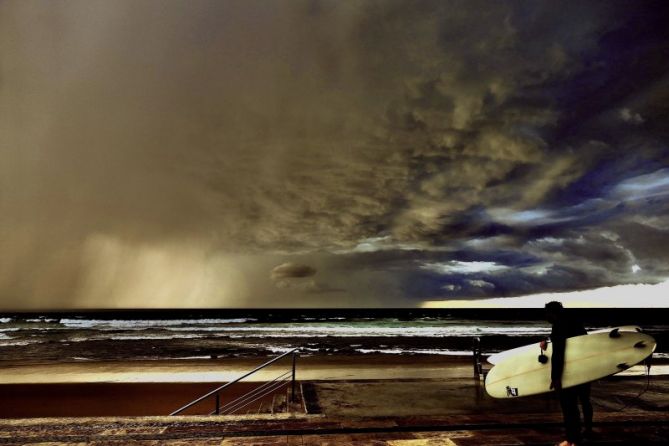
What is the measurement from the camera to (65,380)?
15.5m

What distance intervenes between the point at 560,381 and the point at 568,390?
0.41 feet

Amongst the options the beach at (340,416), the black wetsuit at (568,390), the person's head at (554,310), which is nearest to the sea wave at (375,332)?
the beach at (340,416)

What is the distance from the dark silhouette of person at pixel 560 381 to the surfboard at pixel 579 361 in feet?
0.37

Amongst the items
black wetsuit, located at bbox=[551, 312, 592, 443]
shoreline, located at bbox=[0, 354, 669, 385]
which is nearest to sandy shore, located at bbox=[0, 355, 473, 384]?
shoreline, located at bbox=[0, 354, 669, 385]

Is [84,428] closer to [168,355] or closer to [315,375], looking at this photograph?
[315,375]

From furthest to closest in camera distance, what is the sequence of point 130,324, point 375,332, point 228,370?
point 130,324 < point 375,332 < point 228,370

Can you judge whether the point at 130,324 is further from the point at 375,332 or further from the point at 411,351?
the point at 411,351

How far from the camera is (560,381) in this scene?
470cm

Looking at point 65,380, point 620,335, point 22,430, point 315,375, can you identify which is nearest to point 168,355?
point 65,380

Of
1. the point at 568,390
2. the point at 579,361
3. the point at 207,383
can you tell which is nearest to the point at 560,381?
the point at 568,390

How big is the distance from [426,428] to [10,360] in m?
25.4

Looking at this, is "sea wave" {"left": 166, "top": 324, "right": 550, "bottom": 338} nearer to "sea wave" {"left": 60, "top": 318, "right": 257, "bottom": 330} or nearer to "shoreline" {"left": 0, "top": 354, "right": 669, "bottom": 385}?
"sea wave" {"left": 60, "top": 318, "right": 257, "bottom": 330}

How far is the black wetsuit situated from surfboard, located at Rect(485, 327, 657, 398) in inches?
4.6

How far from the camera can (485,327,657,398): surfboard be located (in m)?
5.16
